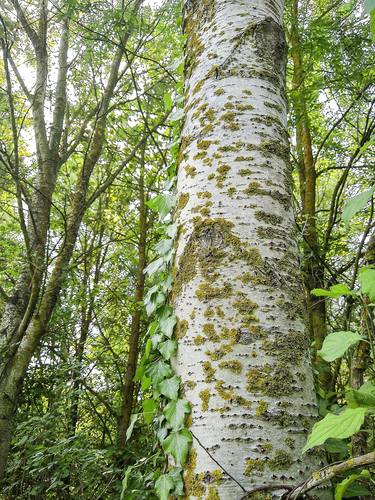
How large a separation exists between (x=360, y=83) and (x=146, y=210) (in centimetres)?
295

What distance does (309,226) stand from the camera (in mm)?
3336

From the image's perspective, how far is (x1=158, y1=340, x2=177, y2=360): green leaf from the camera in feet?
3.56

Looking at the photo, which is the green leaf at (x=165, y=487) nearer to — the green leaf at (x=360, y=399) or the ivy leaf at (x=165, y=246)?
the green leaf at (x=360, y=399)

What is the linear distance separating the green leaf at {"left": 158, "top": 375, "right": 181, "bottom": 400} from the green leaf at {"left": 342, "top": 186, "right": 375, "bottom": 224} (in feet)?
1.87

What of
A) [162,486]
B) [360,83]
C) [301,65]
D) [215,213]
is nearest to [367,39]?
[360,83]

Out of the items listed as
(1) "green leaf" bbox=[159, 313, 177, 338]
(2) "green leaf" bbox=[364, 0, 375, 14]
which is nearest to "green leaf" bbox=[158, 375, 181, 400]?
(1) "green leaf" bbox=[159, 313, 177, 338]

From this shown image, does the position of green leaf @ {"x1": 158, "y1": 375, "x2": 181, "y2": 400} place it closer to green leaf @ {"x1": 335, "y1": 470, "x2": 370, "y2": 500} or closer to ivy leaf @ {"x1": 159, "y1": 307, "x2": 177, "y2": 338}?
ivy leaf @ {"x1": 159, "y1": 307, "x2": 177, "y2": 338}

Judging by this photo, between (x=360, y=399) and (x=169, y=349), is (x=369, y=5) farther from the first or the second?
(x=169, y=349)

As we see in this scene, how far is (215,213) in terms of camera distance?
1.13m

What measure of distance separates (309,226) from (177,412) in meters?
2.63

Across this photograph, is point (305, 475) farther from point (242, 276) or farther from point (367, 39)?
point (367, 39)

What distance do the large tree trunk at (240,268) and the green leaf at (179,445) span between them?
0.02 meters

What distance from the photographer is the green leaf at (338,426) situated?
589 mm

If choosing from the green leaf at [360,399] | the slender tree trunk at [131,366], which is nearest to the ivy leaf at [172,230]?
the green leaf at [360,399]
